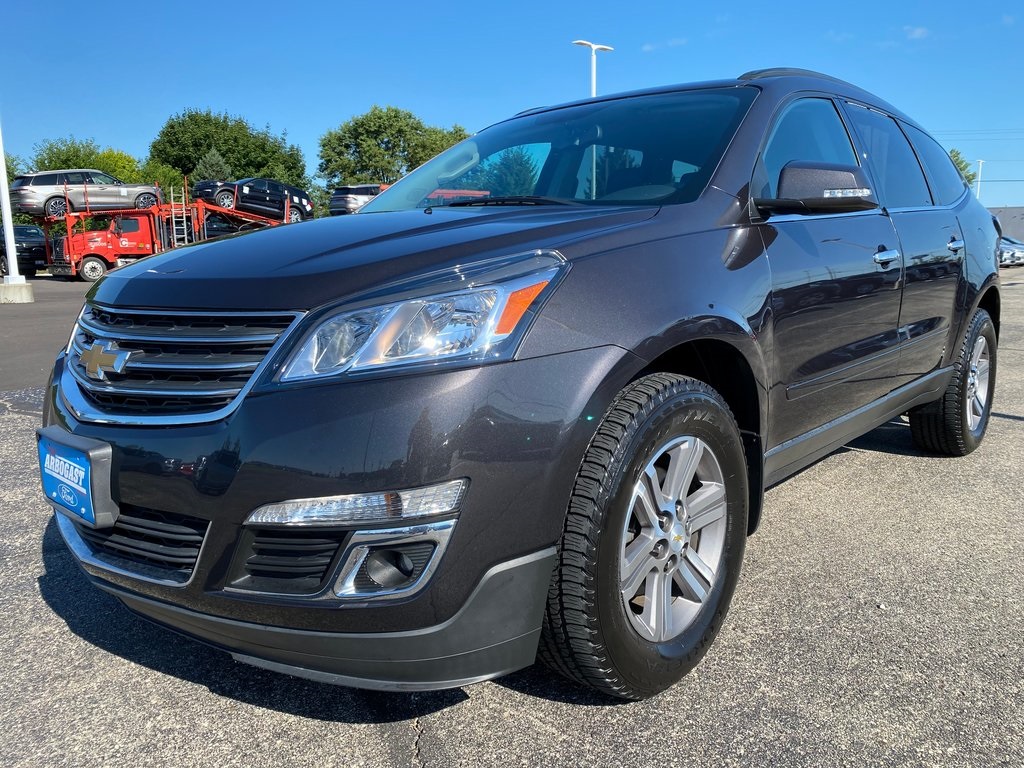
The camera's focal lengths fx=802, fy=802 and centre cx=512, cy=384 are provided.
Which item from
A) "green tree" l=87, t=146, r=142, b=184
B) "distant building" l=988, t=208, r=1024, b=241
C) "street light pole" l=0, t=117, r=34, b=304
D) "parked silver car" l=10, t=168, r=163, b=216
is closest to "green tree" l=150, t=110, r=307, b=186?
"green tree" l=87, t=146, r=142, b=184

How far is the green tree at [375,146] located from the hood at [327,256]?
59.2 metres

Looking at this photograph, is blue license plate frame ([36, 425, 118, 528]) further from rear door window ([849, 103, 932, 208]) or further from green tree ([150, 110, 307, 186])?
green tree ([150, 110, 307, 186])

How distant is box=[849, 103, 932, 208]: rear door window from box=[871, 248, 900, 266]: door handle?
27 centimetres

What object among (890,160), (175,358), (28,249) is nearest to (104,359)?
(175,358)

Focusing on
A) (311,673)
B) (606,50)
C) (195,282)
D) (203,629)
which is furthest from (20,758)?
(606,50)

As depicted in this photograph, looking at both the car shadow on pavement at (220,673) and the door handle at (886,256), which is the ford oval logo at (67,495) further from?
the door handle at (886,256)

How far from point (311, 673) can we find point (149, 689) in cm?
75

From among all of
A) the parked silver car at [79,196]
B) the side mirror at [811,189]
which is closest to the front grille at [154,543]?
the side mirror at [811,189]

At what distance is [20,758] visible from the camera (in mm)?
1886

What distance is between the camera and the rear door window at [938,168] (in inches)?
156

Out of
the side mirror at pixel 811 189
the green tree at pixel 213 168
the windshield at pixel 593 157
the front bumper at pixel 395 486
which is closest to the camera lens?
the front bumper at pixel 395 486

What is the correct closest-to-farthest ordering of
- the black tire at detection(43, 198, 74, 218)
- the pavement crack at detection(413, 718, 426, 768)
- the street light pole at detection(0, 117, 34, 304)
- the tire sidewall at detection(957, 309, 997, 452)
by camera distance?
the pavement crack at detection(413, 718, 426, 768), the tire sidewall at detection(957, 309, 997, 452), the street light pole at detection(0, 117, 34, 304), the black tire at detection(43, 198, 74, 218)

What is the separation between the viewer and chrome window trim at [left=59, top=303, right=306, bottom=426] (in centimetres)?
168

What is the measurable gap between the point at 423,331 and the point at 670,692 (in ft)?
3.89
